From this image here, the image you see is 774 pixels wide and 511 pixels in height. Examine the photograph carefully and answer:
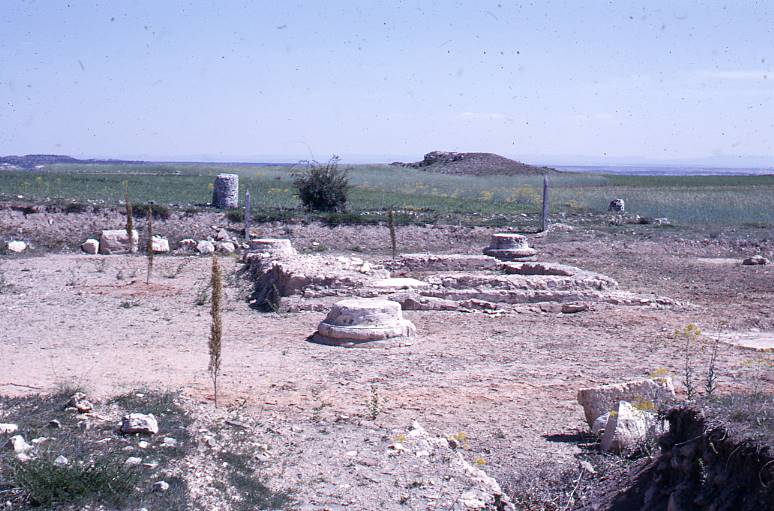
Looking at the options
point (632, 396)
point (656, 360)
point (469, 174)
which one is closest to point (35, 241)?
point (656, 360)

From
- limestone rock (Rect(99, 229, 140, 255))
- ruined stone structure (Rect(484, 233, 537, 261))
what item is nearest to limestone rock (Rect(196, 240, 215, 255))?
limestone rock (Rect(99, 229, 140, 255))

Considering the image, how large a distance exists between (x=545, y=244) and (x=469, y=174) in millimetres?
54667

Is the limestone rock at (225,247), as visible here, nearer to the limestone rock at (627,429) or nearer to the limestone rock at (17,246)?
the limestone rock at (17,246)

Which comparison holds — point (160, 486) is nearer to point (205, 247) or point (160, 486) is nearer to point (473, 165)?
point (205, 247)

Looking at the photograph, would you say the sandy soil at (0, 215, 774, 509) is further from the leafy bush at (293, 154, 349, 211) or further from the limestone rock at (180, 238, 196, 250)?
the leafy bush at (293, 154, 349, 211)

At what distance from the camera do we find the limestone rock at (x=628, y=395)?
279 inches

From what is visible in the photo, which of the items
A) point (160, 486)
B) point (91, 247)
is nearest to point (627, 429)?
point (160, 486)

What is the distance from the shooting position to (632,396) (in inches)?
280

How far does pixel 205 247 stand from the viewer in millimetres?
20531

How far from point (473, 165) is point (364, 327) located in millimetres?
70558

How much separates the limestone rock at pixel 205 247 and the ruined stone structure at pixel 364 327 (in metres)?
9.99

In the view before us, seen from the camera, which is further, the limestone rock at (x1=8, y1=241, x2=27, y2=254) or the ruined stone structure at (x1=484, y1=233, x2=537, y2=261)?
the limestone rock at (x1=8, y1=241, x2=27, y2=254)

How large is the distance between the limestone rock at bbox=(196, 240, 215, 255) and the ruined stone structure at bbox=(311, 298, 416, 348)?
999 centimetres

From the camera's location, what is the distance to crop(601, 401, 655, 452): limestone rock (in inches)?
254
